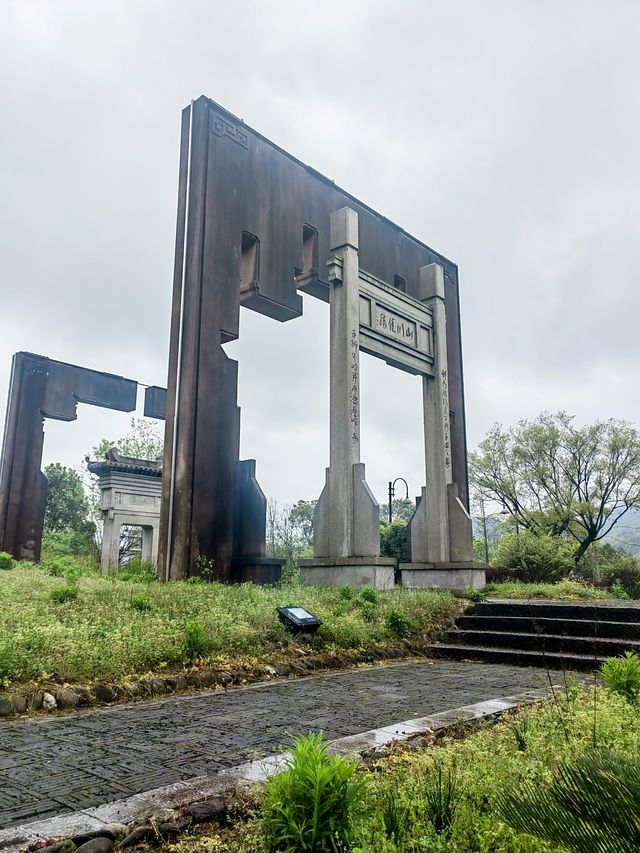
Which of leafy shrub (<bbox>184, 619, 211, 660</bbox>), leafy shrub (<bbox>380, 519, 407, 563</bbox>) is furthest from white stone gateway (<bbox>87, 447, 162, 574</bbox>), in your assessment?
leafy shrub (<bbox>184, 619, 211, 660</bbox>)

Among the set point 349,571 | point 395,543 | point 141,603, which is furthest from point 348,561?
point 395,543

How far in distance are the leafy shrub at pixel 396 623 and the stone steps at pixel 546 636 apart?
0.48m

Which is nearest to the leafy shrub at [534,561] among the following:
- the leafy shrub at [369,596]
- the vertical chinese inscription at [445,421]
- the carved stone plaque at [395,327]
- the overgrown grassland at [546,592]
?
the overgrown grassland at [546,592]

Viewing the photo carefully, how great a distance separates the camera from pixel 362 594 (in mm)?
9125

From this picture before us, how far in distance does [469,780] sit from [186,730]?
2.16 meters

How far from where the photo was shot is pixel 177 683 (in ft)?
18.5

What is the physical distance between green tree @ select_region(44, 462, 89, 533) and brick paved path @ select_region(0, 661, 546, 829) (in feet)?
86.7

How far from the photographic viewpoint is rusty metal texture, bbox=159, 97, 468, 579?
10.3 m

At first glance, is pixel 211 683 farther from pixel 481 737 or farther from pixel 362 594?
pixel 362 594

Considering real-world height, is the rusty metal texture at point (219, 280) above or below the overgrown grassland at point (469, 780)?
above

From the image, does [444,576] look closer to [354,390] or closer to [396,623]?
[354,390]

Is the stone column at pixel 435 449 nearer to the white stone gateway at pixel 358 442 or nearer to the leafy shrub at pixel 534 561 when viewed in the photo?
the white stone gateway at pixel 358 442

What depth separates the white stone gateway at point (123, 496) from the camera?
1625 cm

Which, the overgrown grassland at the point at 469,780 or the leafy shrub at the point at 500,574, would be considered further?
the leafy shrub at the point at 500,574
